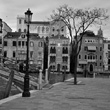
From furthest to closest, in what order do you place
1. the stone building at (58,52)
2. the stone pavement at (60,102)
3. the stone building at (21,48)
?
the stone building at (58,52) → the stone building at (21,48) → the stone pavement at (60,102)

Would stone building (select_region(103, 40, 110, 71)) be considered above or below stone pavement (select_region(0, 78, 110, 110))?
above

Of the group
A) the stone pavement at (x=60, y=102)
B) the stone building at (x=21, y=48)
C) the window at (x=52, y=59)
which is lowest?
the stone pavement at (x=60, y=102)

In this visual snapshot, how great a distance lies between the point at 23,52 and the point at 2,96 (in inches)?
2052

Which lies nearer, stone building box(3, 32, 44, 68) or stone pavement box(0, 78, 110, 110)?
stone pavement box(0, 78, 110, 110)

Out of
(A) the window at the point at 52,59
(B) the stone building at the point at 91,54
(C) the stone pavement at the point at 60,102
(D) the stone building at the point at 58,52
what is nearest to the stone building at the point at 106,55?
A: (B) the stone building at the point at 91,54

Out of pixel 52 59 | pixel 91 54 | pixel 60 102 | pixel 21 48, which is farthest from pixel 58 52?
pixel 60 102

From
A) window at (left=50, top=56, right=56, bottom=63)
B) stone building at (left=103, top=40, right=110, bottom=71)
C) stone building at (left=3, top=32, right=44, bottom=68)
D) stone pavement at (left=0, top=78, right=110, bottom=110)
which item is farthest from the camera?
stone building at (left=103, top=40, right=110, bottom=71)

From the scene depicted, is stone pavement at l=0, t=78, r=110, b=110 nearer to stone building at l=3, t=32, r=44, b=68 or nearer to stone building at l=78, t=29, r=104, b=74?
stone building at l=3, t=32, r=44, b=68

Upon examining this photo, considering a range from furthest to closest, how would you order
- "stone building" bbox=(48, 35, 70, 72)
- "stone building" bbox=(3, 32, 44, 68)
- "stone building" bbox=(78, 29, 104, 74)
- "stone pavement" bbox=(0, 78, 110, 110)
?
"stone building" bbox=(78, 29, 104, 74), "stone building" bbox=(48, 35, 70, 72), "stone building" bbox=(3, 32, 44, 68), "stone pavement" bbox=(0, 78, 110, 110)

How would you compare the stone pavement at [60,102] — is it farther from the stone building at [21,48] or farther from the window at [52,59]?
the window at [52,59]

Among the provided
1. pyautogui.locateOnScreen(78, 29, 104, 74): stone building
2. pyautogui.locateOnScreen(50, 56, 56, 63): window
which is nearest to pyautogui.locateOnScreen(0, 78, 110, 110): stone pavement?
pyautogui.locateOnScreen(50, 56, 56, 63): window

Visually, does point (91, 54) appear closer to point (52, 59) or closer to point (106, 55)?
point (106, 55)

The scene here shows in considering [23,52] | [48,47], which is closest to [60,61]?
[48,47]

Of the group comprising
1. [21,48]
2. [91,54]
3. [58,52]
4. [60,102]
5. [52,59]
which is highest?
[21,48]
